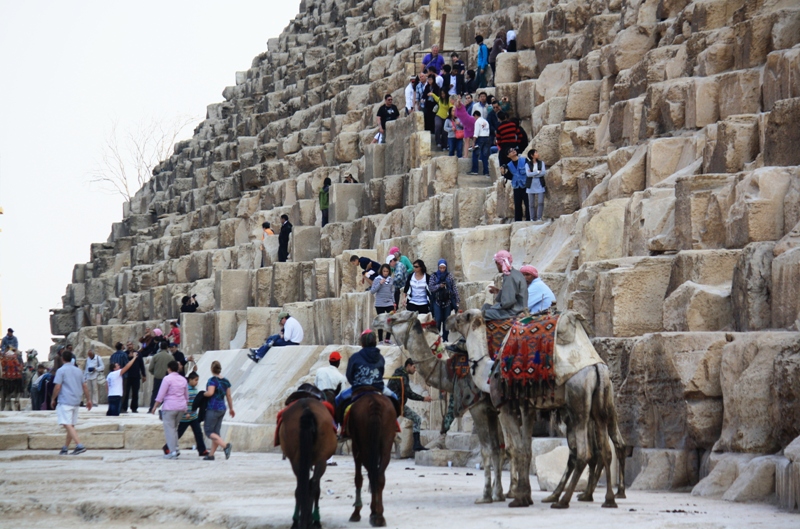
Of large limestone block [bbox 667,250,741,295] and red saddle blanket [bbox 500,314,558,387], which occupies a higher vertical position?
large limestone block [bbox 667,250,741,295]

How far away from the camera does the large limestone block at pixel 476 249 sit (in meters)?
20.0

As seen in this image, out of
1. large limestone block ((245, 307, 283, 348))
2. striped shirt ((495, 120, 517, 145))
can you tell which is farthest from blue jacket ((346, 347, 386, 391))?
large limestone block ((245, 307, 283, 348))

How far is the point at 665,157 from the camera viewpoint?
1747 centimetres

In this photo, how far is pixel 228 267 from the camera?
33125 millimetres

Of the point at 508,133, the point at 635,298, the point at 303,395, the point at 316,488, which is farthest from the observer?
the point at 508,133

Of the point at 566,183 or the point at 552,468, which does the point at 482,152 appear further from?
the point at 552,468

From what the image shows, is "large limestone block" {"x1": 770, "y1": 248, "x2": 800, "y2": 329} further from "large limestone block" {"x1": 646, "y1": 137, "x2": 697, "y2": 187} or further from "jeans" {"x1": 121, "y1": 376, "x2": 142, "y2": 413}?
"jeans" {"x1": 121, "y1": 376, "x2": 142, "y2": 413}

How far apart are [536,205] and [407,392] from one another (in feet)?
17.6

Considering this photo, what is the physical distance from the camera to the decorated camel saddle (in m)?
10.9

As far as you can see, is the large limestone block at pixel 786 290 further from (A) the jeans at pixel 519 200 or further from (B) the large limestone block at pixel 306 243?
(B) the large limestone block at pixel 306 243

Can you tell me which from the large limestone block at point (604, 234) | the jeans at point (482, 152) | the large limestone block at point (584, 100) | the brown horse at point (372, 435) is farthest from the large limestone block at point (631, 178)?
the brown horse at point (372, 435)

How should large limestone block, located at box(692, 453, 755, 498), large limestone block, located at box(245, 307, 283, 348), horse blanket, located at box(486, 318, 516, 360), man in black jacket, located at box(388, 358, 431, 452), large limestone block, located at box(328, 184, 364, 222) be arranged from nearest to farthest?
large limestone block, located at box(692, 453, 755, 498) → horse blanket, located at box(486, 318, 516, 360) → man in black jacket, located at box(388, 358, 431, 452) → large limestone block, located at box(245, 307, 283, 348) → large limestone block, located at box(328, 184, 364, 222)

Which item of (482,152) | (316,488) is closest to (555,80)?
(482,152)

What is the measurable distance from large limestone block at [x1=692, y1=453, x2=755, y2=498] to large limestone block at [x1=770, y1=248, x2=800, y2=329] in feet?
5.10
